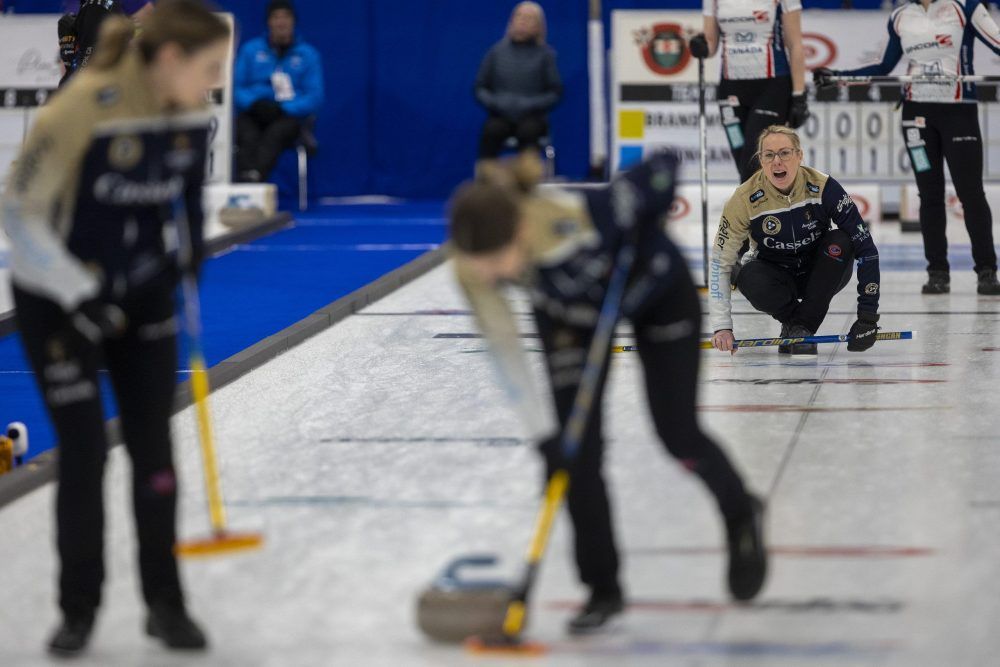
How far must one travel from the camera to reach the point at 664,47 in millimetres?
12844

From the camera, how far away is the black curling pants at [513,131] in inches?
499

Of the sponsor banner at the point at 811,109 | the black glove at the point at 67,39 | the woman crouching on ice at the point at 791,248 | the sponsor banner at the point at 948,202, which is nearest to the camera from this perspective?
the woman crouching on ice at the point at 791,248

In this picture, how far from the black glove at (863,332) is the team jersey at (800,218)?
0.04 m

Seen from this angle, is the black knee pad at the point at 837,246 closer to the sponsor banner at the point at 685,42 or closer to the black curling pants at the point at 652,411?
the black curling pants at the point at 652,411

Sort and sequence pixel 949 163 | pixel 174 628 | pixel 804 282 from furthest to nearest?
pixel 949 163, pixel 804 282, pixel 174 628

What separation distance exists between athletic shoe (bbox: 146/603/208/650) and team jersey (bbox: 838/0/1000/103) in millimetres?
5851

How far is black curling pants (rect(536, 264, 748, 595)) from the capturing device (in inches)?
135

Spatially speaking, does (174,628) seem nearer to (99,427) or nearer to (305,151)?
(99,427)

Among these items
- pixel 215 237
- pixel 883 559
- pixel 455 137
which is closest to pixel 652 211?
pixel 883 559

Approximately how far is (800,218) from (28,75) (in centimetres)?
869

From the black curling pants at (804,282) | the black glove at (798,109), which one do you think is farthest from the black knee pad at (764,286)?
the black glove at (798,109)

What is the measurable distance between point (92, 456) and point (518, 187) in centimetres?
107

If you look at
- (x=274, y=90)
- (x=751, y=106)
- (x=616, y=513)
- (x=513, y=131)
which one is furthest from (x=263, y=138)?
(x=616, y=513)

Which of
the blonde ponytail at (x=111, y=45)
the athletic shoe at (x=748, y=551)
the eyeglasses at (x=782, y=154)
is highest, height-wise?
the blonde ponytail at (x=111, y=45)
